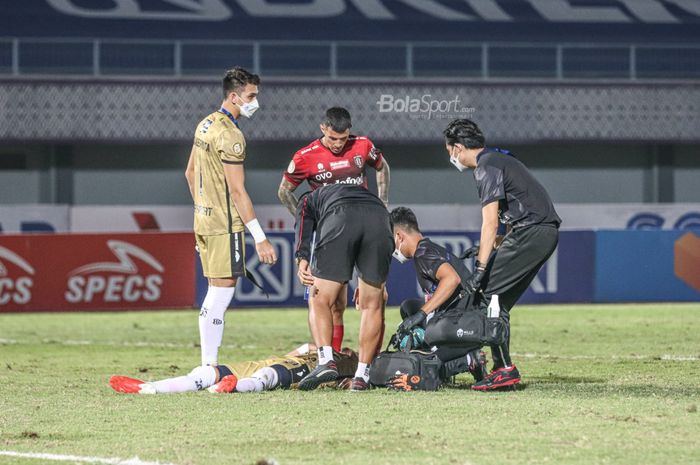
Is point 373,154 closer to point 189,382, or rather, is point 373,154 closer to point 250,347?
point 189,382

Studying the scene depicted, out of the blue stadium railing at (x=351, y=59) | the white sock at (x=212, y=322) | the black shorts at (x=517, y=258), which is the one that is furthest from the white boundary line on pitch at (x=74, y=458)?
the blue stadium railing at (x=351, y=59)

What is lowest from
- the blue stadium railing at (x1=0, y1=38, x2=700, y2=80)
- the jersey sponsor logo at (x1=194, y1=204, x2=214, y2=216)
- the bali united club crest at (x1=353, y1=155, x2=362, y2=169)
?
the jersey sponsor logo at (x1=194, y1=204, x2=214, y2=216)

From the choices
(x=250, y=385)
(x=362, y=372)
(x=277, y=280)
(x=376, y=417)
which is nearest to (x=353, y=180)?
(x=362, y=372)

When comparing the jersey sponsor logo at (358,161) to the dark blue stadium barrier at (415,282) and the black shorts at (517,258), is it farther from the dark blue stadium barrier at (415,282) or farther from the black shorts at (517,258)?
the dark blue stadium barrier at (415,282)

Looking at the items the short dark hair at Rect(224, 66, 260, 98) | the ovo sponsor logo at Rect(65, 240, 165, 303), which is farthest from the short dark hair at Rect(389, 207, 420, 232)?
the ovo sponsor logo at Rect(65, 240, 165, 303)

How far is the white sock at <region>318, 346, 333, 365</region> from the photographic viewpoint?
9.04 meters

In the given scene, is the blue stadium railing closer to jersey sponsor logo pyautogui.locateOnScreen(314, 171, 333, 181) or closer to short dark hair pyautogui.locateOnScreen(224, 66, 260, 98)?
jersey sponsor logo pyautogui.locateOnScreen(314, 171, 333, 181)

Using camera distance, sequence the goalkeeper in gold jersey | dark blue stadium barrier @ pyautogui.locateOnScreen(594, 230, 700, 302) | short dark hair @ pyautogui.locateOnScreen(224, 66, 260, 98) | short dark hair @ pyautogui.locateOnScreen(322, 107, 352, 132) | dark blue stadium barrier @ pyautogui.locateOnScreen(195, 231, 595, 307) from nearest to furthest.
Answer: the goalkeeper in gold jersey, short dark hair @ pyautogui.locateOnScreen(224, 66, 260, 98), short dark hair @ pyautogui.locateOnScreen(322, 107, 352, 132), dark blue stadium barrier @ pyautogui.locateOnScreen(195, 231, 595, 307), dark blue stadium barrier @ pyautogui.locateOnScreen(594, 230, 700, 302)

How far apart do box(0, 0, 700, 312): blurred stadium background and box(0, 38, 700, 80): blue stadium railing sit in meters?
0.04

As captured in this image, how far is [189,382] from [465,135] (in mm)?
2602

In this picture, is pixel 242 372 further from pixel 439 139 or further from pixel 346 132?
pixel 439 139

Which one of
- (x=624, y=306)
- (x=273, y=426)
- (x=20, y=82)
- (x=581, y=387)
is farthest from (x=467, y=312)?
(x=20, y=82)

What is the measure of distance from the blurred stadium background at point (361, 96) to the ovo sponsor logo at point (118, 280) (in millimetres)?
7799

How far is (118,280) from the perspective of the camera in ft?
68.1
